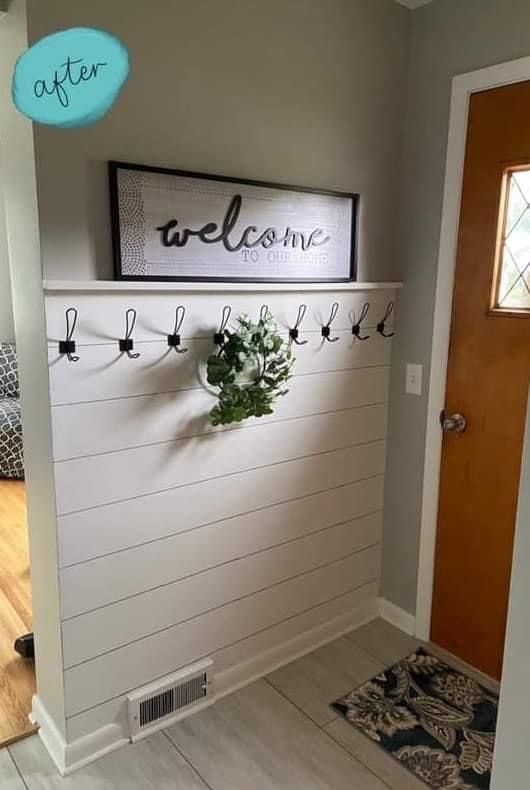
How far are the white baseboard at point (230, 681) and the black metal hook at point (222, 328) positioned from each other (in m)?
1.19

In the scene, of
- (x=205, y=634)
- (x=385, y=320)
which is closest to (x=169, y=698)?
(x=205, y=634)

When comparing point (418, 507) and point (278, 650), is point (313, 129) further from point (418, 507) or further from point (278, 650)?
point (278, 650)

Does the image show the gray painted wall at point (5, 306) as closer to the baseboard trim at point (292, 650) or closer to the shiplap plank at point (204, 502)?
the shiplap plank at point (204, 502)

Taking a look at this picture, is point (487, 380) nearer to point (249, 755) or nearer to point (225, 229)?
point (225, 229)

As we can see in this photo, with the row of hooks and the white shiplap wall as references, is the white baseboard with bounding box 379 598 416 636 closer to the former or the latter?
the white shiplap wall

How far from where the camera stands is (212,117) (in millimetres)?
1815

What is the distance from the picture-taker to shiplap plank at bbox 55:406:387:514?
1.72 meters

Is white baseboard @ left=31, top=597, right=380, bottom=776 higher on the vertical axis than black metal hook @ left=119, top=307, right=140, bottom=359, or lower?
lower

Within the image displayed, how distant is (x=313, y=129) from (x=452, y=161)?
516mm

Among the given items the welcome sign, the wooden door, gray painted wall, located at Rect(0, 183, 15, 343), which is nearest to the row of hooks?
the welcome sign

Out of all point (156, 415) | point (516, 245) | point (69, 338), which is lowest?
point (156, 415)

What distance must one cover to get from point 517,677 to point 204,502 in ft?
3.92

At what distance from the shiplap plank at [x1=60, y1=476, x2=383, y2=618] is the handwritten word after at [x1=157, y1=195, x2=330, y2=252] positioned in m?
0.92

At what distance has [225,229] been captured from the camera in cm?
188
